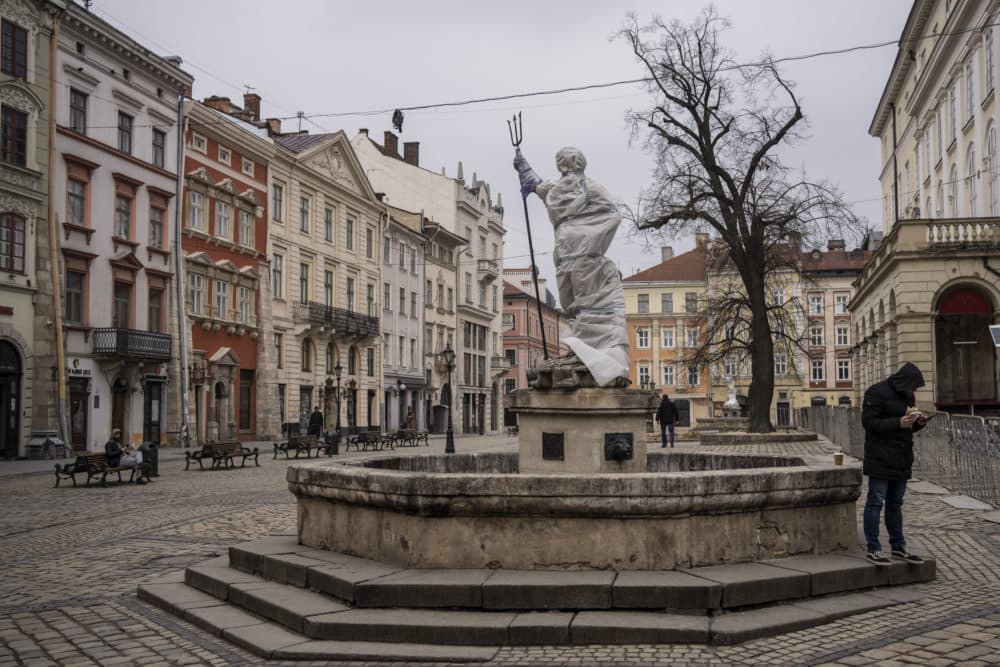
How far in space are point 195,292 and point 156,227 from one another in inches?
121

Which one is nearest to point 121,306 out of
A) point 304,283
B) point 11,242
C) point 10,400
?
point 11,242

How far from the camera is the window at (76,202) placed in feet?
95.1

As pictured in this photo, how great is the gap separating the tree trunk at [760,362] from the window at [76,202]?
21.0 m

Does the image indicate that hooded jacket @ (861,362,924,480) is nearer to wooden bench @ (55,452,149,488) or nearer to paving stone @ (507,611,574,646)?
paving stone @ (507,611,574,646)

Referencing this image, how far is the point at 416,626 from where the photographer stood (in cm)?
599

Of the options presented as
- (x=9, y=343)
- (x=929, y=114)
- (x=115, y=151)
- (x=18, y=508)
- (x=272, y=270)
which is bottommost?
(x=18, y=508)

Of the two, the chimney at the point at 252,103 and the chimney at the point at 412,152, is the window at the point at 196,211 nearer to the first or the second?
the chimney at the point at 252,103

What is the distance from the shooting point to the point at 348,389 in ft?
154

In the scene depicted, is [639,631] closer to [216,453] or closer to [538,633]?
[538,633]

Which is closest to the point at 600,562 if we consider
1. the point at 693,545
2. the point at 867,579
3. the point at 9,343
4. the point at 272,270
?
the point at 693,545

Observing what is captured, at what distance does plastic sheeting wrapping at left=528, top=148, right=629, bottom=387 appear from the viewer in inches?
382

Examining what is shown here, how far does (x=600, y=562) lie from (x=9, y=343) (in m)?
24.3

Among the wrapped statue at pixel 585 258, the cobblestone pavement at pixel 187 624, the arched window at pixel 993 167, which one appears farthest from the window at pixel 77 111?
the arched window at pixel 993 167

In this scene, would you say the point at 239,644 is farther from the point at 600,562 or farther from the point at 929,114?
the point at 929,114
